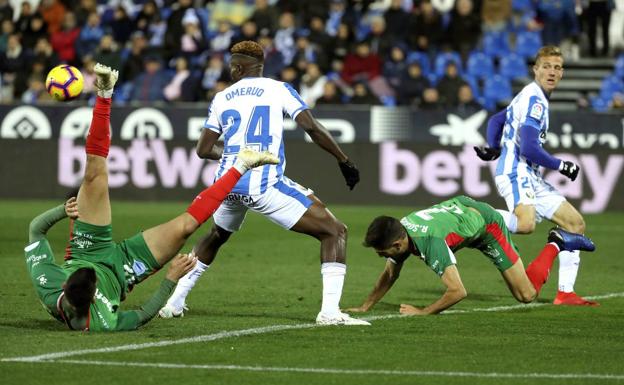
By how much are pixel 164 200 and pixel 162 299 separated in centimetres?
1491

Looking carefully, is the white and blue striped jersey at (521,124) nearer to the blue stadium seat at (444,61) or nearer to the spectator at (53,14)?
the blue stadium seat at (444,61)

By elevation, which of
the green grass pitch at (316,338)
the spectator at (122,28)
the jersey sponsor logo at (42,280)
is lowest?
the green grass pitch at (316,338)

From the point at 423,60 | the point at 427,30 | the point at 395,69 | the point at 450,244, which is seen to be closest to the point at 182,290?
the point at 450,244

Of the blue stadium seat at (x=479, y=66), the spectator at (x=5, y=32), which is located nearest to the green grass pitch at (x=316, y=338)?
the blue stadium seat at (x=479, y=66)

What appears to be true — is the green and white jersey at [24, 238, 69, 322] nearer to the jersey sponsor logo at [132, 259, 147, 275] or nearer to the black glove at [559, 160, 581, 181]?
the jersey sponsor logo at [132, 259, 147, 275]

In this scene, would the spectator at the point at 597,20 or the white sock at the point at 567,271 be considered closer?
the white sock at the point at 567,271

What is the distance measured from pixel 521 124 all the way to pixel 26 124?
550 inches

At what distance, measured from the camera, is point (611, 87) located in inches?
995

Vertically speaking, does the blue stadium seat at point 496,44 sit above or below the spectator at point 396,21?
below

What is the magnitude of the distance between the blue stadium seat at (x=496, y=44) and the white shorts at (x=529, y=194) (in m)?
13.9

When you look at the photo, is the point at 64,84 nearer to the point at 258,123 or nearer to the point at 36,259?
the point at 258,123

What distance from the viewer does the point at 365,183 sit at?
23328 mm

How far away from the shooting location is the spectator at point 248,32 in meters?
26.5

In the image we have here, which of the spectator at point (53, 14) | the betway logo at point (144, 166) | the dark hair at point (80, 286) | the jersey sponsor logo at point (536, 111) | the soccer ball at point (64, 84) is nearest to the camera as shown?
the dark hair at point (80, 286)
